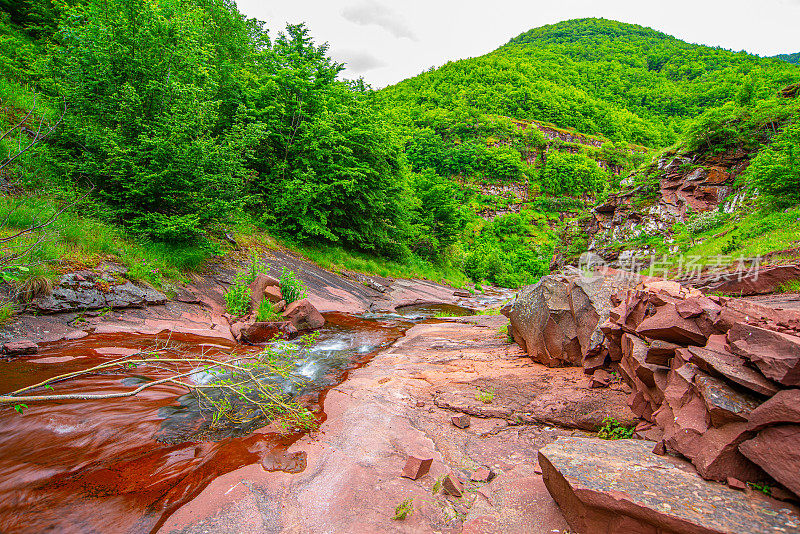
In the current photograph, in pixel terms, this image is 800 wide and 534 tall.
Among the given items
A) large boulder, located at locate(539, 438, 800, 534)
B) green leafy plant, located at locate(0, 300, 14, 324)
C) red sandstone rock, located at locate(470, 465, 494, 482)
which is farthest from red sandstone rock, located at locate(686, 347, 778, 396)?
green leafy plant, located at locate(0, 300, 14, 324)

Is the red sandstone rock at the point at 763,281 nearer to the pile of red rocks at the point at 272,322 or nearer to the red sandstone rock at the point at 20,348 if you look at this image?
the pile of red rocks at the point at 272,322

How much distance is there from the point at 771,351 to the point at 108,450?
6.44 m

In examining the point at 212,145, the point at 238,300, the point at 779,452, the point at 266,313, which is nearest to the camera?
the point at 779,452

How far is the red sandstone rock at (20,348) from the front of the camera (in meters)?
5.18

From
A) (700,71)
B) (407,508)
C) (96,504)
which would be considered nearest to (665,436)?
(407,508)

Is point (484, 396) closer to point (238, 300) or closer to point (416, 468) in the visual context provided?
point (416, 468)

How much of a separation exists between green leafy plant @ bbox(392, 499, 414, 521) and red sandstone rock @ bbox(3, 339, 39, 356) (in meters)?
6.53

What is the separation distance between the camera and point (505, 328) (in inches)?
365

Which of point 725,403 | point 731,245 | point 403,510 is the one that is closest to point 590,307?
point 725,403

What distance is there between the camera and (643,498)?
2.29 m

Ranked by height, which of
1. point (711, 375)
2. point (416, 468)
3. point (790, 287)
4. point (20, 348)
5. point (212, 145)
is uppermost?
point (212, 145)

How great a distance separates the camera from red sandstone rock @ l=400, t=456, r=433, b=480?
3307 millimetres

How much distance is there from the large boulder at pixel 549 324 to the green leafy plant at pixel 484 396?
5.95ft

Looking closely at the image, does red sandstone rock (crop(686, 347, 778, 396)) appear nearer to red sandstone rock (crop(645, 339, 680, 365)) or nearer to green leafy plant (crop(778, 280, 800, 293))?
red sandstone rock (crop(645, 339, 680, 365))
